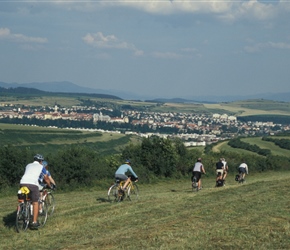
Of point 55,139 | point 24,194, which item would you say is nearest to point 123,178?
point 24,194

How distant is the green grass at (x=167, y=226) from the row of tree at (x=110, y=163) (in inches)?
657

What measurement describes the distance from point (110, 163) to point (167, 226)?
3128 centimetres

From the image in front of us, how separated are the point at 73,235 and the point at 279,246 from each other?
5451 millimetres

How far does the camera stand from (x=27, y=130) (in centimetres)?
10050

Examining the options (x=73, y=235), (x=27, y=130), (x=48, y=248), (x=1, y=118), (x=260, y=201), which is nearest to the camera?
(x=48, y=248)

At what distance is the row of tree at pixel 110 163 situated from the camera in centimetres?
3591

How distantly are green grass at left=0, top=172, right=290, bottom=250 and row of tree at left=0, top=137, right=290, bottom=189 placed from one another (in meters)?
16.7

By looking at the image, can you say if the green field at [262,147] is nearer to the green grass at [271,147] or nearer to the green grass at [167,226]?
the green grass at [271,147]

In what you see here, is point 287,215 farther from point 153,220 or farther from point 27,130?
point 27,130

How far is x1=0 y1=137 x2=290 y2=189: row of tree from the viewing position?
35.9 meters

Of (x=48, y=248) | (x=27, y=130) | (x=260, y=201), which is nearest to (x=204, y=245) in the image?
(x=48, y=248)

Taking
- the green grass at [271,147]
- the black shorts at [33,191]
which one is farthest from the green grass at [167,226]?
the green grass at [271,147]

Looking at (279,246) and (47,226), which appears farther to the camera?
(47,226)

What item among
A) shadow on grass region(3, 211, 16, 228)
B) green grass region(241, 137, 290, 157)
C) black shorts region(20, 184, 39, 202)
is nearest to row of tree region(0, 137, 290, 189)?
shadow on grass region(3, 211, 16, 228)
